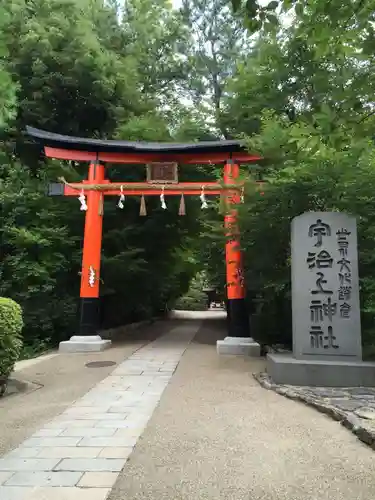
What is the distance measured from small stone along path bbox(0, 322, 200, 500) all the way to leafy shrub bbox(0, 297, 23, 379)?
3.88 feet

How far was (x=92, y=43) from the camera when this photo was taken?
1493 cm

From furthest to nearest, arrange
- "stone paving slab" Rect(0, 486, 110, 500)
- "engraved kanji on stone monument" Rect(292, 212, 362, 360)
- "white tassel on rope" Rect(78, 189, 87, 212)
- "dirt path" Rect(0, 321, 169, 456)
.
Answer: "white tassel on rope" Rect(78, 189, 87, 212), "engraved kanji on stone monument" Rect(292, 212, 362, 360), "dirt path" Rect(0, 321, 169, 456), "stone paving slab" Rect(0, 486, 110, 500)

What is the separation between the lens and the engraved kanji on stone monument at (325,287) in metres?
6.37

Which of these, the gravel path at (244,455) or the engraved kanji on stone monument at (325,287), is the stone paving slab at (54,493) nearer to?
the gravel path at (244,455)

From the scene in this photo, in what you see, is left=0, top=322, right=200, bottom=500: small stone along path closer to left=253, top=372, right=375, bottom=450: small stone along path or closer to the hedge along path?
the hedge along path

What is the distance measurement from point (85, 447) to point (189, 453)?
94 cm

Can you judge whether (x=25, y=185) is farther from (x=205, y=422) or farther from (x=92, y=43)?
(x=205, y=422)

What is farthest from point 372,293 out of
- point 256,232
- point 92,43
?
point 92,43

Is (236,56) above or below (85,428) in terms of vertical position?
above

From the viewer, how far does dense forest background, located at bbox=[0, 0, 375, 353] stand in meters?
7.62

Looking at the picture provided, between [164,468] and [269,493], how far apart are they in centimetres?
82

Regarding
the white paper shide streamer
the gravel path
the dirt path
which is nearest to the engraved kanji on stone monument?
the gravel path

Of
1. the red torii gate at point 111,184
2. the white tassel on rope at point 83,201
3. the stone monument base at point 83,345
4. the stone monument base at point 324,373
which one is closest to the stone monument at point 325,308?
the stone monument base at point 324,373

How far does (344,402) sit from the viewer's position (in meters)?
5.04
